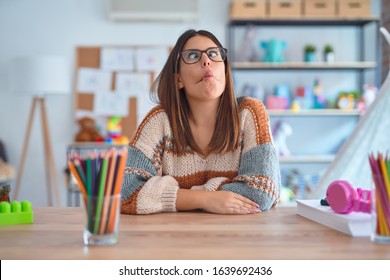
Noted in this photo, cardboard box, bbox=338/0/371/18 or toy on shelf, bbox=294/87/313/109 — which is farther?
toy on shelf, bbox=294/87/313/109

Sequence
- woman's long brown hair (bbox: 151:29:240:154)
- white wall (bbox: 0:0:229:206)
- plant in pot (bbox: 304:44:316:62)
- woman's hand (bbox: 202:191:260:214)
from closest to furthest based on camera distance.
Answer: woman's hand (bbox: 202:191:260:214)
woman's long brown hair (bbox: 151:29:240:154)
plant in pot (bbox: 304:44:316:62)
white wall (bbox: 0:0:229:206)

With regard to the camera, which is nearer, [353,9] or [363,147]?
[363,147]

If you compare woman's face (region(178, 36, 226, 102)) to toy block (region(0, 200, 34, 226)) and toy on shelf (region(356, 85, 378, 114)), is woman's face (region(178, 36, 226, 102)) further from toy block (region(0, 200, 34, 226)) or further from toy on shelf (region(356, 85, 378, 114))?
toy on shelf (region(356, 85, 378, 114))

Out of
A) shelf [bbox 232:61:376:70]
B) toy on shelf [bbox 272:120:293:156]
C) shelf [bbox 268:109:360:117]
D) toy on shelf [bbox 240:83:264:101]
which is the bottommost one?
toy on shelf [bbox 272:120:293:156]

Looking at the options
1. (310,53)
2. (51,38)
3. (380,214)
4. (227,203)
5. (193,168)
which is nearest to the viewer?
(380,214)

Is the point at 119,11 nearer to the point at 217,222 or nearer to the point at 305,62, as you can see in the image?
the point at 305,62

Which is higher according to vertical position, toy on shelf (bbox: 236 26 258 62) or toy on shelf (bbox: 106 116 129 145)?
toy on shelf (bbox: 236 26 258 62)

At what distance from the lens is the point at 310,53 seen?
15.2ft

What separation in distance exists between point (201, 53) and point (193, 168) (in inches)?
13.4

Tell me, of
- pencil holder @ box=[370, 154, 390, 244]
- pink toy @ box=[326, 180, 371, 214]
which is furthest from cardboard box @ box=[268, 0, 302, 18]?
pencil holder @ box=[370, 154, 390, 244]

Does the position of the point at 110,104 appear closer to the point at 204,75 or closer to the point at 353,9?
the point at 353,9

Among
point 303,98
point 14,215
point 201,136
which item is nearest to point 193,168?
point 201,136

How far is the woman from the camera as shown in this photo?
150 cm

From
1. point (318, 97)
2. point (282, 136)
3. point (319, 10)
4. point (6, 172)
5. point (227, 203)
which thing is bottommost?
point (6, 172)
